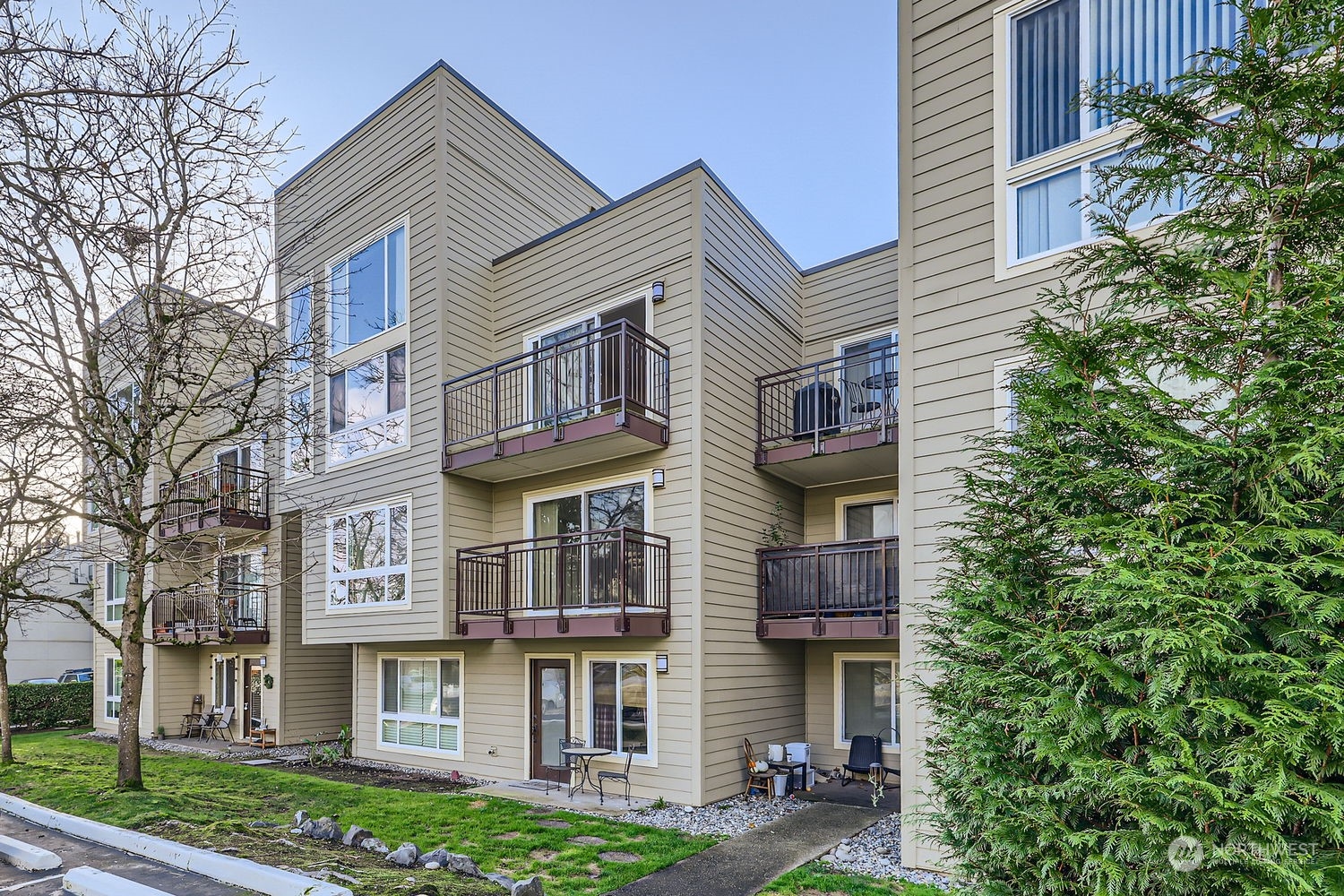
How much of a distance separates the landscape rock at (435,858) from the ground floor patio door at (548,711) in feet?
15.7

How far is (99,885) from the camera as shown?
495 centimetres

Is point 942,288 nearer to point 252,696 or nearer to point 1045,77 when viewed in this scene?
point 1045,77

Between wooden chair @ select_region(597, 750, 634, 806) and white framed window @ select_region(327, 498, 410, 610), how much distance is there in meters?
3.92

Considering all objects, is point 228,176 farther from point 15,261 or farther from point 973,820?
point 973,820

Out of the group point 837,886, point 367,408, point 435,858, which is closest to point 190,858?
point 435,858

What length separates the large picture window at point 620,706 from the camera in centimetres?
998

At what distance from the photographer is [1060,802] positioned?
3.41 m

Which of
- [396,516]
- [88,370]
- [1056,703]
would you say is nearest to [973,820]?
[1056,703]

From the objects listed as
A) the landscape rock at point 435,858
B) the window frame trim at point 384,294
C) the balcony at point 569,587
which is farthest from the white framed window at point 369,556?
the landscape rock at point 435,858

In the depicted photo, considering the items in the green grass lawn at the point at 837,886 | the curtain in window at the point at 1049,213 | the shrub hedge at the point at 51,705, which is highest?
the curtain in window at the point at 1049,213

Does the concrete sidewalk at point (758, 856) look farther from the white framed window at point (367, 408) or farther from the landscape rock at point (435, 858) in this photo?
the white framed window at point (367, 408)

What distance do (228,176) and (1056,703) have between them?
25.1 feet

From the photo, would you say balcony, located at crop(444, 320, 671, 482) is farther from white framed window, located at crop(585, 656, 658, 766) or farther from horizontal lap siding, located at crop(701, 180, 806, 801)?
white framed window, located at crop(585, 656, 658, 766)

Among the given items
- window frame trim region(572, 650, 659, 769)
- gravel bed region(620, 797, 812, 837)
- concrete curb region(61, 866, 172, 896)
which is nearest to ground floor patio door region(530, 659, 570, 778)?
window frame trim region(572, 650, 659, 769)
